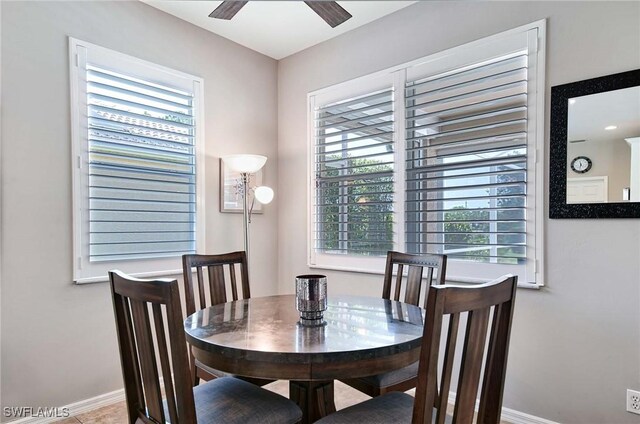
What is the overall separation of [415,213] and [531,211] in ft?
2.58

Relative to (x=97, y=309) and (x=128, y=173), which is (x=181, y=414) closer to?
(x=97, y=309)

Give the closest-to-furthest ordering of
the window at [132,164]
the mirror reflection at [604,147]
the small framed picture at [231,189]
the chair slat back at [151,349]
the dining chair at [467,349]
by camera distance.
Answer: the dining chair at [467,349] < the chair slat back at [151,349] < the mirror reflection at [604,147] < the window at [132,164] < the small framed picture at [231,189]

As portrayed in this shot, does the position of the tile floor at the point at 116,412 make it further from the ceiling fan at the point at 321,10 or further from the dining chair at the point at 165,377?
the ceiling fan at the point at 321,10

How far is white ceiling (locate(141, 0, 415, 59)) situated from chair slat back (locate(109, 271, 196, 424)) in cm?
212

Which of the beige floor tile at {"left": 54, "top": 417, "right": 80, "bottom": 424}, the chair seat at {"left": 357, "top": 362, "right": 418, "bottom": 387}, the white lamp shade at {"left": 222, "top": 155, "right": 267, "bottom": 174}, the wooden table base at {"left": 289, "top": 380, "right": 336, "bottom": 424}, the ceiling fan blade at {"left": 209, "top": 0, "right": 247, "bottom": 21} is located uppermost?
the ceiling fan blade at {"left": 209, "top": 0, "right": 247, "bottom": 21}

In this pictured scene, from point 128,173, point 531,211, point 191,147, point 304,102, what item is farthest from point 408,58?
point 128,173

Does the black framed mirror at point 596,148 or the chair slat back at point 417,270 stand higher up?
the black framed mirror at point 596,148

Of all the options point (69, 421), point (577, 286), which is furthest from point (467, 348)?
point (69, 421)

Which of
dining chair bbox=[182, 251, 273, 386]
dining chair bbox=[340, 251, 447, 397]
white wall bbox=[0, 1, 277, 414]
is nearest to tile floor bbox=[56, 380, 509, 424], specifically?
white wall bbox=[0, 1, 277, 414]

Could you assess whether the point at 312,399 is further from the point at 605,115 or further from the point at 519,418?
the point at 605,115

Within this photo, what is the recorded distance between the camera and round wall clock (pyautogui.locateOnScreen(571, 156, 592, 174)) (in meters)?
2.08

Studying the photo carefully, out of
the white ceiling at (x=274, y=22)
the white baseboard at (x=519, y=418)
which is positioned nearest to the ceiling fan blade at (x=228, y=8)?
the white ceiling at (x=274, y=22)

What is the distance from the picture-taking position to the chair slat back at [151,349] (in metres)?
1.18

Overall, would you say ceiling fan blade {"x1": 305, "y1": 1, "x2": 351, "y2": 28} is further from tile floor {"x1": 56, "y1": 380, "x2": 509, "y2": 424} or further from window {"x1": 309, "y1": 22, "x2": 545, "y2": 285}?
tile floor {"x1": 56, "y1": 380, "x2": 509, "y2": 424}
